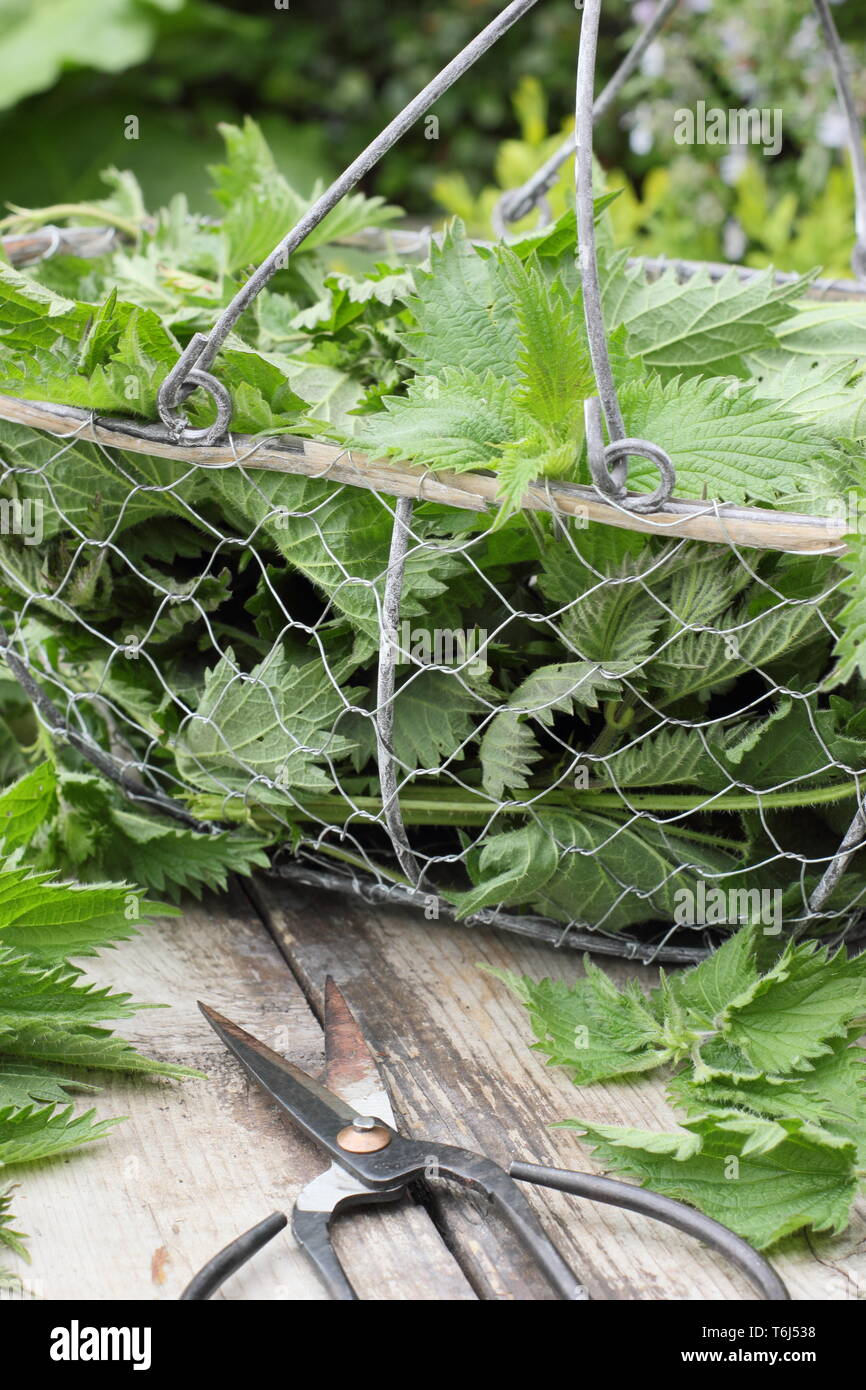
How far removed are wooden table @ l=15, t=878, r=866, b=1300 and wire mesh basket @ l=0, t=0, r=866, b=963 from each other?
4 centimetres

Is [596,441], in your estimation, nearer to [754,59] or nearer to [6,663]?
[6,663]

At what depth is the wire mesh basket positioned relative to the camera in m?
0.54

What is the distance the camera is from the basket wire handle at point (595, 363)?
1.60 ft

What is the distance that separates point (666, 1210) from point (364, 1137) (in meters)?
0.13

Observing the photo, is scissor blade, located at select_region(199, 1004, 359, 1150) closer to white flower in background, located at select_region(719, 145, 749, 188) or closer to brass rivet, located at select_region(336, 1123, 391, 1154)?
brass rivet, located at select_region(336, 1123, 391, 1154)

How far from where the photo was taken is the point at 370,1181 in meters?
0.50

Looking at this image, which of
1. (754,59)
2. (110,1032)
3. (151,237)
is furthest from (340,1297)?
(754,59)

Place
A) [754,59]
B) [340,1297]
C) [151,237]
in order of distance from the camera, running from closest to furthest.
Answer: [340,1297] < [151,237] < [754,59]

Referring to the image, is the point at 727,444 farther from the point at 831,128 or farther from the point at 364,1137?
the point at 831,128

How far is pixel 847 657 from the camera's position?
1.52 feet

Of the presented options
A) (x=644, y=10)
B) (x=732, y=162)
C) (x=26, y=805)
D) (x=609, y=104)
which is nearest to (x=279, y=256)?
(x=26, y=805)

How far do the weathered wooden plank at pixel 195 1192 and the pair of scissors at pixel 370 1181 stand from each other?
13 mm

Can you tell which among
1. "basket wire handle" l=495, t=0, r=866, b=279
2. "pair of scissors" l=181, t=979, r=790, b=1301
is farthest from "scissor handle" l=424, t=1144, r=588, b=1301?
"basket wire handle" l=495, t=0, r=866, b=279

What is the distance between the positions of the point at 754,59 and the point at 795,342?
120cm
